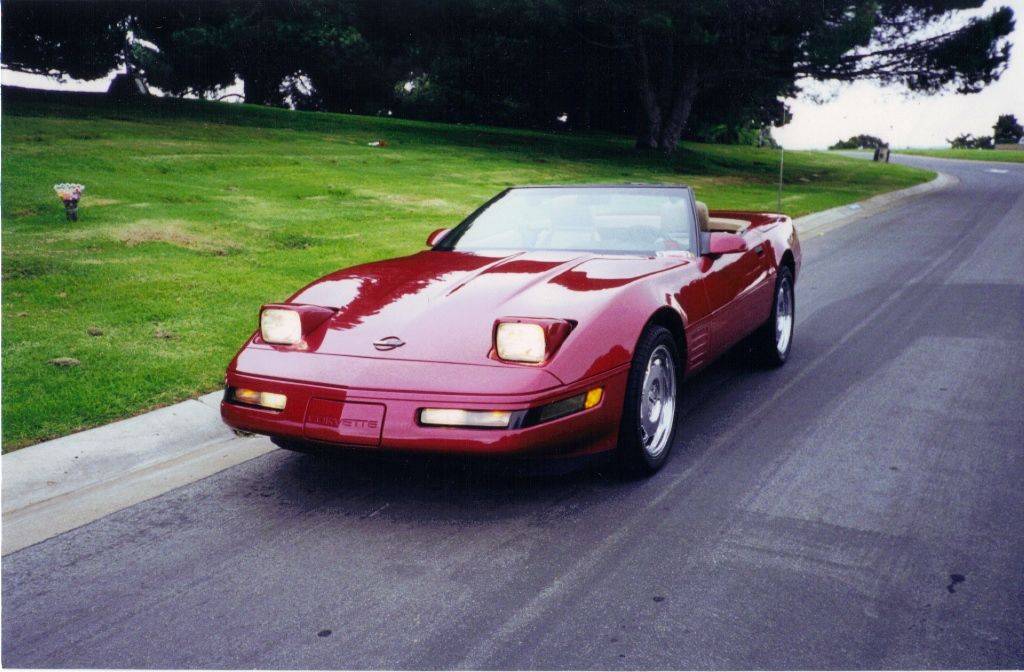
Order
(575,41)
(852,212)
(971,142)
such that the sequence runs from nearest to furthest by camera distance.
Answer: (852,212), (575,41), (971,142)

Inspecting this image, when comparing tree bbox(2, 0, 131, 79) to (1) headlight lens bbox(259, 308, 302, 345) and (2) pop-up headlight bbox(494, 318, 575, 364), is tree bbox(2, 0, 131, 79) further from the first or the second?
(2) pop-up headlight bbox(494, 318, 575, 364)

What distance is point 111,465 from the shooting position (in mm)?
4160

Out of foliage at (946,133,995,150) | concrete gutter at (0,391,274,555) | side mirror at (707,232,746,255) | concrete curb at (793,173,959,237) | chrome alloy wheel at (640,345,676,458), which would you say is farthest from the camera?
foliage at (946,133,995,150)

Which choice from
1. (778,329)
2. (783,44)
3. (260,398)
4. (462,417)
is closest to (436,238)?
(260,398)

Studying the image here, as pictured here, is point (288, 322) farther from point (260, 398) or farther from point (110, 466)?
point (110, 466)

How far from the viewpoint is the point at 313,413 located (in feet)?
11.3

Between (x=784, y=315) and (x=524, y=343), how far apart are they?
132 inches

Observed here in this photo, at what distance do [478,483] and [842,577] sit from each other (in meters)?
1.52

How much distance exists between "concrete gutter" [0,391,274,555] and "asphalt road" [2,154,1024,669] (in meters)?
0.16

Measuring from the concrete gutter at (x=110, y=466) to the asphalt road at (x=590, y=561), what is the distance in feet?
0.53

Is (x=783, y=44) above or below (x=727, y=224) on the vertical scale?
above

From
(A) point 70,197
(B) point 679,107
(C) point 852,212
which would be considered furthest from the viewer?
(B) point 679,107

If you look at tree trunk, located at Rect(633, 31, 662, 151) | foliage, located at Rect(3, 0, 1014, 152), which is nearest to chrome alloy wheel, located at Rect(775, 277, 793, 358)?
foliage, located at Rect(3, 0, 1014, 152)

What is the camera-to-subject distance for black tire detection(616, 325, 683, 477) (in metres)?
3.74
